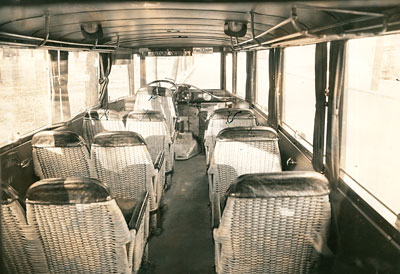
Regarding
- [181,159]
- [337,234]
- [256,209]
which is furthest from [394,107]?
[256,209]

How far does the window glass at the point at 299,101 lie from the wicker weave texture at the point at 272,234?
1.86 m

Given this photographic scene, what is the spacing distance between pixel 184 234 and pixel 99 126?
216cm

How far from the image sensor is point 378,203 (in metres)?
2.46

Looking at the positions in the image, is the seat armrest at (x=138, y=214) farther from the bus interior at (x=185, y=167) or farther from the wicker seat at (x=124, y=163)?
the wicker seat at (x=124, y=163)

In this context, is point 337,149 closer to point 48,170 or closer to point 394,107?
point 48,170

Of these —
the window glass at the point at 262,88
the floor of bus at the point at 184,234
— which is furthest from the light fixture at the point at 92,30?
the window glass at the point at 262,88

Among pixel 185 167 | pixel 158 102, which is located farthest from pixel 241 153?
pixel 158 102

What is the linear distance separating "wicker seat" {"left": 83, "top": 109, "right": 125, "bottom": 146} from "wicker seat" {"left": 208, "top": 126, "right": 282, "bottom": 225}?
2.03m

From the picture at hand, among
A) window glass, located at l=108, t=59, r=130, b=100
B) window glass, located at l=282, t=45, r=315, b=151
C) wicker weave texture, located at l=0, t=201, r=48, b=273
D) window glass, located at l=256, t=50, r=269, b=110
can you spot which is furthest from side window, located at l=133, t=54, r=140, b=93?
wicker weave texture, located at l=0, t=201, r=48, b=273

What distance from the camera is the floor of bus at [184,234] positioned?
3.26 m

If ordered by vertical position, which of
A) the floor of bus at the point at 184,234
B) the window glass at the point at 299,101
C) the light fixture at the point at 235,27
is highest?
the light fixture at the point at 235,27

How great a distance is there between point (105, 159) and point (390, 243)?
7.71ft

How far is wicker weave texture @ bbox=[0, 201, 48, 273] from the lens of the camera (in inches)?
75.5

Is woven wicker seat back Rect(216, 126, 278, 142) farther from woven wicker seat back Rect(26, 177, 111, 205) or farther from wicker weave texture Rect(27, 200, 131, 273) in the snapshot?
woven wicker seat back Rect(26, 177, 111, 205)
